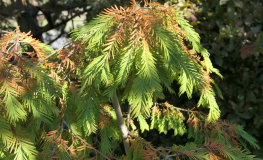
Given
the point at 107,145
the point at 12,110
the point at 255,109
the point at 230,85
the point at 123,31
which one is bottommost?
the point at 255,109

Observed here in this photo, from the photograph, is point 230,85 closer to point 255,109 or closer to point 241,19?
point 255,109

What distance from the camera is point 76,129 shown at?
3.02 ft

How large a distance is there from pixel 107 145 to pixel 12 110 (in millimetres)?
428

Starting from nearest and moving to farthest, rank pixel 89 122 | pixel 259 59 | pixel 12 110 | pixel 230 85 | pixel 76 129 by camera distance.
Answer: pixel 12 110 < pixel 89 122 < pixel 76 129 < pixel 259 59 < pixel 230 85

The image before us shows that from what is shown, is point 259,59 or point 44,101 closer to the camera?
point 44,101

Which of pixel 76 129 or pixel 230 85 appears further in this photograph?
pixel 230 85

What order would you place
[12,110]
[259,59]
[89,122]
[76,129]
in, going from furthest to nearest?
[259,59] → [76,129] → [89,122] → [12,110]

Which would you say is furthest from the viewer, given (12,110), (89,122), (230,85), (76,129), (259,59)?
(230,85)

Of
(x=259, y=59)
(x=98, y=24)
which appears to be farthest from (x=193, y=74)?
(x=259, y=59)

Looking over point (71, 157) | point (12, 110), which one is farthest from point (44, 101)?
point (71, 157)

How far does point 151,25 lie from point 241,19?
1.17 meters

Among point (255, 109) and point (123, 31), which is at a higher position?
point (123, 31)

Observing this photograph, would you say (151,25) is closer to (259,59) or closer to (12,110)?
(12,110)

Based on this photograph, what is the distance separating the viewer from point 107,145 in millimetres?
967
